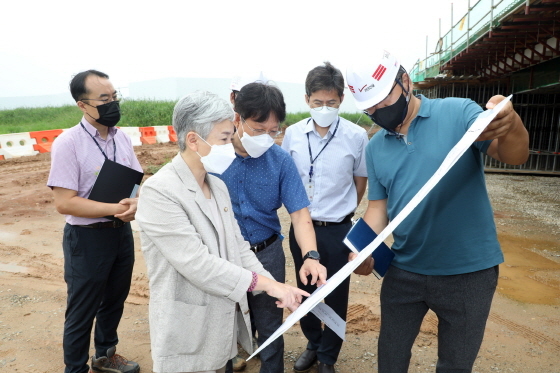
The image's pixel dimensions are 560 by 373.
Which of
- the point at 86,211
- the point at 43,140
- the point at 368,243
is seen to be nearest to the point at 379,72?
the point at 368,243

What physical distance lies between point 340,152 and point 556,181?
35.7ft

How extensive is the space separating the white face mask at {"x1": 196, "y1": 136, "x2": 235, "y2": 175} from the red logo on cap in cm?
74

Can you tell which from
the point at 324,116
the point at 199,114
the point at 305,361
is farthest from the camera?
the point at 305,361

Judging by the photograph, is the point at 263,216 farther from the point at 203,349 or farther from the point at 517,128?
the point at 517,128

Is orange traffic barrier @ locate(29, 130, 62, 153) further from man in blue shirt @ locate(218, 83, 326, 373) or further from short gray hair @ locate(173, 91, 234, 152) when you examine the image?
short gray hair @ locate(173, 91, 234, 152)

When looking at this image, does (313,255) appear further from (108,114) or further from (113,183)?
(108,114)

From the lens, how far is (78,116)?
22.0m

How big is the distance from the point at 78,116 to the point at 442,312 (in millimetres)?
23533

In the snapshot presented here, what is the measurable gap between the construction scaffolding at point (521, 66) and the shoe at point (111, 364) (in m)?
7.62

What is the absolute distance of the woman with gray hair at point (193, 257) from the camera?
174 centimetres

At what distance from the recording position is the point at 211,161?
6.22 feet

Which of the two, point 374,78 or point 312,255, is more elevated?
point 374,78

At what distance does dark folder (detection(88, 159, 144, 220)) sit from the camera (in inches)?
104

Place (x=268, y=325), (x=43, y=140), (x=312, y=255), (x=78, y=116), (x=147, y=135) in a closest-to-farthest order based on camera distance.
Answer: (x=312, y=255), (x=268, y=325), (x=43, y=140), (x=147, y=135), (x=78, y=116)
